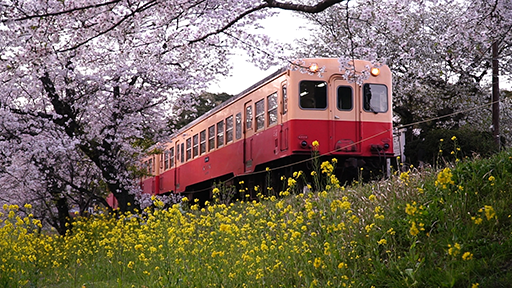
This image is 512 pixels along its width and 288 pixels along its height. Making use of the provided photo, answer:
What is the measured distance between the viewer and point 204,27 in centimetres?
838

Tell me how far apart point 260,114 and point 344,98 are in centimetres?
167

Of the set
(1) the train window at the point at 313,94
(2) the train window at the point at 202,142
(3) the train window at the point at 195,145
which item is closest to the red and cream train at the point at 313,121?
(1) the train window at the point at 313,94

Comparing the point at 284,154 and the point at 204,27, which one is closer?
the point at 204,27

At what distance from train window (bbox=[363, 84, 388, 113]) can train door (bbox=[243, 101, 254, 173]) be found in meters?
2.28

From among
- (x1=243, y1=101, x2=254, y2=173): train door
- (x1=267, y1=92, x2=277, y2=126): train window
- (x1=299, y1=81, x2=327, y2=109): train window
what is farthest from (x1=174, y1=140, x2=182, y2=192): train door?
(x1=299, y1=81, x2=327, y2=109): train window

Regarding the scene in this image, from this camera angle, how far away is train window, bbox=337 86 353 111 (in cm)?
1152

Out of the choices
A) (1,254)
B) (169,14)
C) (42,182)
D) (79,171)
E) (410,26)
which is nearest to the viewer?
(1,254)

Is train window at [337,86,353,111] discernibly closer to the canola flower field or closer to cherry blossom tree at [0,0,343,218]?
cherry blossom tree at [0,0,343,218]

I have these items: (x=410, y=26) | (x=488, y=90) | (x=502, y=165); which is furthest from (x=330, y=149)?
(x=488, y=90)

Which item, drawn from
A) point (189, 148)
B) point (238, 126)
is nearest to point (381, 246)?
point (238, 126)

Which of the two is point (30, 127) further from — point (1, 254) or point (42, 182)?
point (1, 254)

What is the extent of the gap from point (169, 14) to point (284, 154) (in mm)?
4261

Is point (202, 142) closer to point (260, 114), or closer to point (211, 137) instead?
point (211, 137)

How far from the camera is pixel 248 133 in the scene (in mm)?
12672
